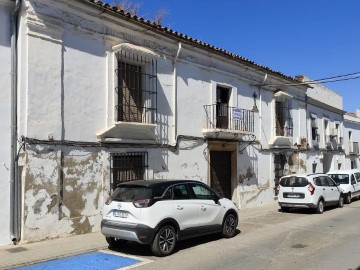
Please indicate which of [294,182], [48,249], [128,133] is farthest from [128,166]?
[294,182]

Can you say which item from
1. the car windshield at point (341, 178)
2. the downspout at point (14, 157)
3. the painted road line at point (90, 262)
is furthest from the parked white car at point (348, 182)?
the downspout at point (14, 157)

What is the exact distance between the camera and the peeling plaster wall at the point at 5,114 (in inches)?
343

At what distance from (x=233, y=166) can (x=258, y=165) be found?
202cm

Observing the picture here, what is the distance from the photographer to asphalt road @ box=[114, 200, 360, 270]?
23.9ft

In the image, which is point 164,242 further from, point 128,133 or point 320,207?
point 320,207

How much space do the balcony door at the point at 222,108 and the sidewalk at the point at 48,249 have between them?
7.19 meters

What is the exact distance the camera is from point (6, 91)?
8.99 meters

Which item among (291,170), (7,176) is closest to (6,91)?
(7,176)

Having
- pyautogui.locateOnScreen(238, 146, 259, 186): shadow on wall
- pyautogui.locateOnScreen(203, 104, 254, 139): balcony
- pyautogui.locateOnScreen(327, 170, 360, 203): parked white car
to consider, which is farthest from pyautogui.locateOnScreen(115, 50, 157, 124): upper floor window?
pyautogui.locateOnScreen(327, 170, 360, 203): parked white car

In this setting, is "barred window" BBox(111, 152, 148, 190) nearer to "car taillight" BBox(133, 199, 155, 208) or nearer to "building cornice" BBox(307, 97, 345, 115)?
"car taillight" BBox(133, 199, 155, 208)

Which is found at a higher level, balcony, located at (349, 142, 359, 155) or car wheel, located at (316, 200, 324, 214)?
balcony, located at (349, 142, 359, 155)

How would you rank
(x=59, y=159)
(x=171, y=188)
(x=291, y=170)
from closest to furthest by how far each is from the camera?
1. (x=171, y=188)
2. (x=59, y=159)
3. (x=291, y=170)

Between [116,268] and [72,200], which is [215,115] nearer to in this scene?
[72,200]

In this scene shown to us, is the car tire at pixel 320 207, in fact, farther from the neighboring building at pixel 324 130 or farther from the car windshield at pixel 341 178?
the neighboring building at pixel 324 130
